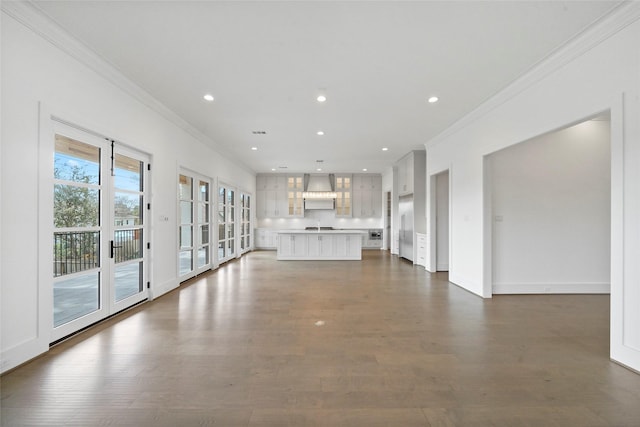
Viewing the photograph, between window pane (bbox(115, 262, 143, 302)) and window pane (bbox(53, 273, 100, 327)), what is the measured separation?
33 cm

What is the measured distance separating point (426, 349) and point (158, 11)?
3884mm

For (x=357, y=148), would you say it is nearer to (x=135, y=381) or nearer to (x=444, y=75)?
(x=444, y=75)

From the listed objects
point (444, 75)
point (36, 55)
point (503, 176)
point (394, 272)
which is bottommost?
point (394, 272)

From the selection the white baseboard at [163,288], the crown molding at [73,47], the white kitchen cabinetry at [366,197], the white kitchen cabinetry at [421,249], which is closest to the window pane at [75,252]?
the white baseboard at [163,288]

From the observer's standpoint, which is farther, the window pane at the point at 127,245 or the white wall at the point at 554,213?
the white wall at the point at 554,213

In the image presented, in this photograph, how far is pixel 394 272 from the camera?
20.8ft

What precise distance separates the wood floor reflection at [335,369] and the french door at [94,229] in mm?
302

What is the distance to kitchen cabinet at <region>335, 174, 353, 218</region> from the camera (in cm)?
1116

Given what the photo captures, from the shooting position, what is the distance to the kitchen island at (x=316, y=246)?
325 inches

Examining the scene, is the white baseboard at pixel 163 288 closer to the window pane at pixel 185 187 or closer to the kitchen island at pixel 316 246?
the window pane at pixel 185 187

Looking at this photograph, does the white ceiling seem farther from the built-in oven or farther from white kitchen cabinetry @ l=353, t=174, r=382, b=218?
the built-in oven

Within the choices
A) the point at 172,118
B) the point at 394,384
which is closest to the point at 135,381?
the point at 394,384

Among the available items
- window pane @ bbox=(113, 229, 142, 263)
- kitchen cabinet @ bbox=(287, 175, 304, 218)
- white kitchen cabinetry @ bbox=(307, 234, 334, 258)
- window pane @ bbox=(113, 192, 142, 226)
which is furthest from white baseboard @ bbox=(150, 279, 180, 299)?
kitchen cabinet @ bbox=(287, 175, 304, 218)

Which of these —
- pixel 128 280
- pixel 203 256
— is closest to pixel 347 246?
pixel 203 256
